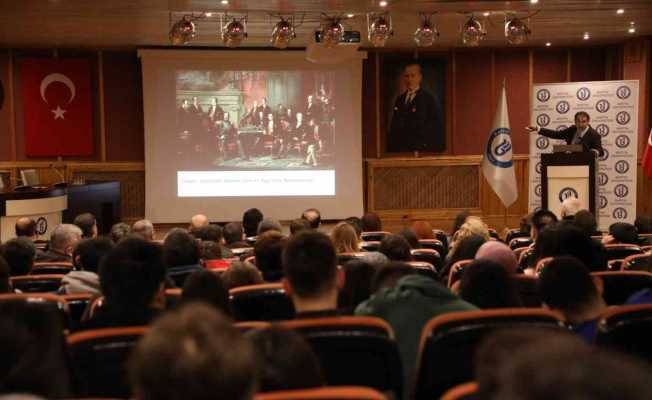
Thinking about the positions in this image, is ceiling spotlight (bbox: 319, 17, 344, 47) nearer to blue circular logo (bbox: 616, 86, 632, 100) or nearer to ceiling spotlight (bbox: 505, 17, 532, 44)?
ceiling spotlight (bbox: 505, 17, 532, 44)

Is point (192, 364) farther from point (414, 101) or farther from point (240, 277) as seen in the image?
point (414, 101)

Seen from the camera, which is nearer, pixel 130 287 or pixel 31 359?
pixel 31 359

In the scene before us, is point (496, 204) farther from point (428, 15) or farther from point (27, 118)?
point (27, 118)

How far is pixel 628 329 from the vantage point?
8.91ft

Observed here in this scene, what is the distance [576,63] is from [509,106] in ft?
4.74

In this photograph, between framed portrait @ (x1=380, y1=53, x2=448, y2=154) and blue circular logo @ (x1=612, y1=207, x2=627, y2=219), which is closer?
blue circular logo @ (x1=612, y1=207, x2=627, y2=219)

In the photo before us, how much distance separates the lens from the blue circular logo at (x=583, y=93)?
12.6 m

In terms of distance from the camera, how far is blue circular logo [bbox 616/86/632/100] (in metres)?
12.3

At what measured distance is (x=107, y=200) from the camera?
12.0 m

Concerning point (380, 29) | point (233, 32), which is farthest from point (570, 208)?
point (233, 32)

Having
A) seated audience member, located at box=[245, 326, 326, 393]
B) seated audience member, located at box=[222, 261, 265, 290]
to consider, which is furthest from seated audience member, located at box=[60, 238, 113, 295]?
seated audience member, located at box=[245, 326, 326, 393]

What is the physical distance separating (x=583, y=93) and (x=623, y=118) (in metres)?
0.72

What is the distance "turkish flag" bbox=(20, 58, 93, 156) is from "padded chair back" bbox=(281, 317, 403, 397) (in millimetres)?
11456

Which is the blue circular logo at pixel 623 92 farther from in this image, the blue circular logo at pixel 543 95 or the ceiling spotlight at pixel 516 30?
the ceiling spotlight at pixel 516 30
